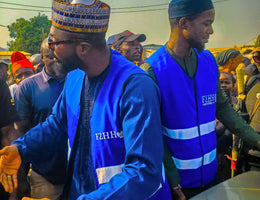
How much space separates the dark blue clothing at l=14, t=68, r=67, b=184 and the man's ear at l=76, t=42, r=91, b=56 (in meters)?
1.01

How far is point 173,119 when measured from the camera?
1.57 meters

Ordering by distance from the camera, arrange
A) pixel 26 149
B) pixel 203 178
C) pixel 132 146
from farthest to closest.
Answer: pixel 203 178
pixel 26 149
pixel 132 146

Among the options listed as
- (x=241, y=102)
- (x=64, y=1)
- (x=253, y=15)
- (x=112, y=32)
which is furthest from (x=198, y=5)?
(x=241, y=102)

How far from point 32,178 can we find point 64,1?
1492 millimetres

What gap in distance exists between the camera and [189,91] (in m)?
1.60

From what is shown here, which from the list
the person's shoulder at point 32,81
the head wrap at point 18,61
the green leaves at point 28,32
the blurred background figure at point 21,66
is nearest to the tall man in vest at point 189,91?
the green leaves at point 28,32

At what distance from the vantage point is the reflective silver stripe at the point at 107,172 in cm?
115

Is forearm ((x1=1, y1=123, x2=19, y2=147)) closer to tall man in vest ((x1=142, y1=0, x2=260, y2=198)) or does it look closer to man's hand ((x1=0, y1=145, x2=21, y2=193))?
man's hand ((x1=0, y1=145, x2=21, y2=193))

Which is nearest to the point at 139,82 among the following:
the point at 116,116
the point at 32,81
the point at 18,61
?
the point at 116,116

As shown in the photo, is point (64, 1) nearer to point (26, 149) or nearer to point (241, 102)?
point (26, 149)

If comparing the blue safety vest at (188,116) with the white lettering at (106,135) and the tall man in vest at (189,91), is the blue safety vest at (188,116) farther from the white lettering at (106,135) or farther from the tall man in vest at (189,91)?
the white lettering at (106,135)

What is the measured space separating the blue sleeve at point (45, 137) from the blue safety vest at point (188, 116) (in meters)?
0.56

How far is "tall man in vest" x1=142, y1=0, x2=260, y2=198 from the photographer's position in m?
1.55

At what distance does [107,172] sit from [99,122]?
0.21m
